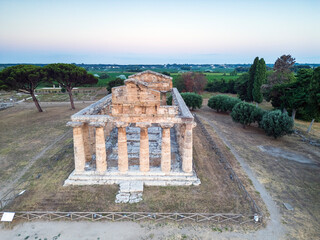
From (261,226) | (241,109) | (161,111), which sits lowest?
(261,226)

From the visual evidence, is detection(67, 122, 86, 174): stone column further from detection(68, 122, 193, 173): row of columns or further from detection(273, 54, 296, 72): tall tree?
detection(273, 54, 296, 72): tall tree

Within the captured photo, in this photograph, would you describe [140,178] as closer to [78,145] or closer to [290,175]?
[78,145]

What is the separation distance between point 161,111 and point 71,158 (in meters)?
10.3

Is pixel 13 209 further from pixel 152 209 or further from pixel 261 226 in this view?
pixel 261 226

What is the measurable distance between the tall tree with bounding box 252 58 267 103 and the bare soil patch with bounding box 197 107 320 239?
29.7 feet

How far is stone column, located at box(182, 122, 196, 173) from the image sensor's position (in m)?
13.1

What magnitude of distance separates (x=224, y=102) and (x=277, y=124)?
15388 mm

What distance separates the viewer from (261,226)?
10.6 metres

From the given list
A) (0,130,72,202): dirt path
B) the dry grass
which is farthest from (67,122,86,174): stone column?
(0,130,72,202): dirt path

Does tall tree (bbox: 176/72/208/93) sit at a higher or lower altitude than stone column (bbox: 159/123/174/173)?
higher

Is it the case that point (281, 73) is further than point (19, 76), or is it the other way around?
point (281, 73)

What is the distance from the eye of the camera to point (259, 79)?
33031mm

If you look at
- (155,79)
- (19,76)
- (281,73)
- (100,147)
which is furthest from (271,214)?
(19,76)

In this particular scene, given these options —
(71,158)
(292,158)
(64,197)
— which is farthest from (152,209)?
(292,158)
